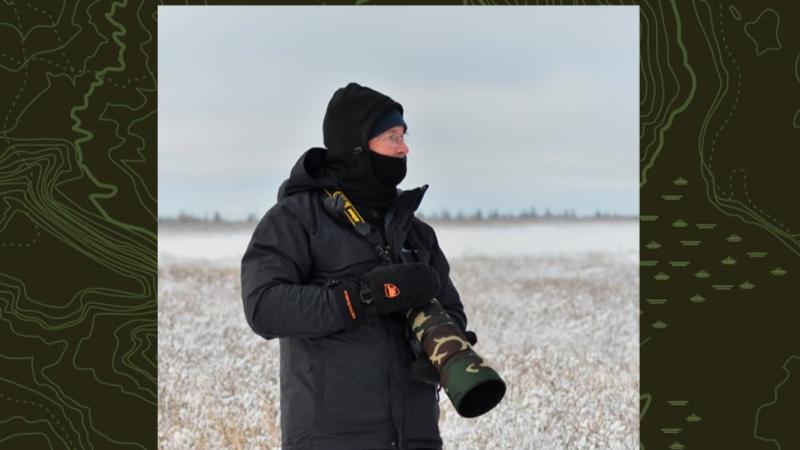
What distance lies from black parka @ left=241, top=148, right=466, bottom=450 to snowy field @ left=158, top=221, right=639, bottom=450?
157 inches

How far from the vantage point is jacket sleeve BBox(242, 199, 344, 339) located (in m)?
4.56

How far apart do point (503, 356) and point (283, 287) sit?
720 cm

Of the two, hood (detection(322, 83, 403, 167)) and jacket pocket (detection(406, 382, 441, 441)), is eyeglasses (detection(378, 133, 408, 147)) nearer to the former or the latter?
hood (detection(322, 83, 403, 167))

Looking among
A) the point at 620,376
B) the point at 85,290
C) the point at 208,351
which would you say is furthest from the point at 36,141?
the point at 620,376

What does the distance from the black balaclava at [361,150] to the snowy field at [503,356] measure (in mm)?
4184

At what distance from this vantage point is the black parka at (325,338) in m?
4.61

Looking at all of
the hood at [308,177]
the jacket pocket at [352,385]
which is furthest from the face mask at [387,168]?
the jacket pocket at [352,385]

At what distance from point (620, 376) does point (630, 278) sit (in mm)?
8405

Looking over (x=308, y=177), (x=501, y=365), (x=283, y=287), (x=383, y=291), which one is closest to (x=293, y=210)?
(x=308, y=177)

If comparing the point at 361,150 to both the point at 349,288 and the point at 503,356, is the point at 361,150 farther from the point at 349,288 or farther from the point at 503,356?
the point at 503,356

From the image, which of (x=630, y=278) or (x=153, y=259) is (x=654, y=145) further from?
(x=630, y=278)

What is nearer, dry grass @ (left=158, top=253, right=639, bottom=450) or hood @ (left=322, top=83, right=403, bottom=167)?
hood @ (left=322, top=83, right=403, bottom=167)

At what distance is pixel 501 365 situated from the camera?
434 inches

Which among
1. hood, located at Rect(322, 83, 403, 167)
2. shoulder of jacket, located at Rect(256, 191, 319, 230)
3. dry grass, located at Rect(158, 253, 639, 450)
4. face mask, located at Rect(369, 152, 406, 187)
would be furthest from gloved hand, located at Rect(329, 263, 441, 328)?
dry grass, located at Rect(158, 253, 639, 450)
